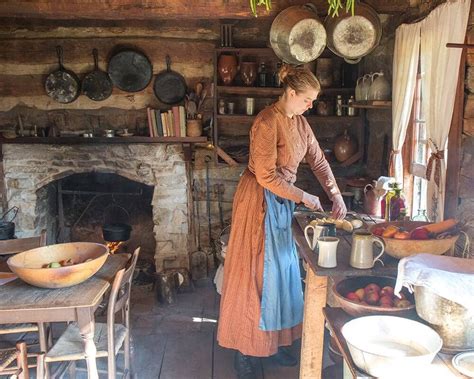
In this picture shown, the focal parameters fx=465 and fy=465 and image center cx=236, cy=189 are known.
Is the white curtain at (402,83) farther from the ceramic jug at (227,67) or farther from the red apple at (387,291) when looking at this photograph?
the red apple at (387,291)

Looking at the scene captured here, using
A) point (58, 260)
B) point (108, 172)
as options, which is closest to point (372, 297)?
point (58, 260)

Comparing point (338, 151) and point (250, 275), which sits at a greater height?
point (338, 151)

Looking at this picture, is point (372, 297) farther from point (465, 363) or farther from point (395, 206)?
point (395, 206)

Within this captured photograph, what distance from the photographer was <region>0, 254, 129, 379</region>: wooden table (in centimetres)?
183

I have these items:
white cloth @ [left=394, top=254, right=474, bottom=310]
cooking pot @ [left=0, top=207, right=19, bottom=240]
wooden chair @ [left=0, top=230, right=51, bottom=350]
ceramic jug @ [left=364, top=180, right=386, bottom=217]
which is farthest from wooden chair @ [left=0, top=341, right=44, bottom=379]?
ceramic jug @ [left=364, top=180, right=386, bottom=217]

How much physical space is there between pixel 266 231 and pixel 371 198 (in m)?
0.97

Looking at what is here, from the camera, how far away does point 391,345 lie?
140 centimetres

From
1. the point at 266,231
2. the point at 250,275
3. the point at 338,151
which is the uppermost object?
the point at 338,151

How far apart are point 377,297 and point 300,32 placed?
1.99 metres

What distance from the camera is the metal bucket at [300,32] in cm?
302

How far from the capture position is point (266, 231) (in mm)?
2412

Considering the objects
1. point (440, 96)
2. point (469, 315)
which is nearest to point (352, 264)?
point (469, 315)

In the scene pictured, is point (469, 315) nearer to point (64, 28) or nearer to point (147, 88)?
point (147, 88)

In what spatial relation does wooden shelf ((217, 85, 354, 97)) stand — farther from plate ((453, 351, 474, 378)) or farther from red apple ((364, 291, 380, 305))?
plate ((453, 351, 474, 378))
